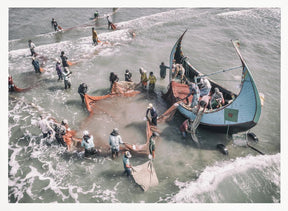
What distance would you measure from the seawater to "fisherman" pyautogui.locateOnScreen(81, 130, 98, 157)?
0.60 meters

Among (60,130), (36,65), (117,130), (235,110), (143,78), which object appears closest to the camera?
(117,130)

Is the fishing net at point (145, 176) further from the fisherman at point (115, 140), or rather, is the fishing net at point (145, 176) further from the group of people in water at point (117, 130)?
the fisherman at point (115, 140)

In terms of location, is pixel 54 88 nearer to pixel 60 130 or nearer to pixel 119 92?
pixel 119 92

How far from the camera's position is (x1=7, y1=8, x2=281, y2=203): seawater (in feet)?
32.3

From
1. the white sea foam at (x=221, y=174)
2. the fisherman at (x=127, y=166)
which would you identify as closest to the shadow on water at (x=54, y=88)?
the fisherman at (x=127, y=166)

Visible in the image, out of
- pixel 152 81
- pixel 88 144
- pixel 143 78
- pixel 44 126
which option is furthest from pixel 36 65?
pixel 88 144

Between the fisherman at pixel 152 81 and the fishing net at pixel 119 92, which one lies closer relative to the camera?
the fishing net at pixel 119 92

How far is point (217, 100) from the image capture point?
1228 centimetres

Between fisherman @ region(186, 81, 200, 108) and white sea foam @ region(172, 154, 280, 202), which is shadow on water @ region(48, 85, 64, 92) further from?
white sea foam @ region(172, 154, 280, 202)

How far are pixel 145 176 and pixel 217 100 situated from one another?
20.4 feet

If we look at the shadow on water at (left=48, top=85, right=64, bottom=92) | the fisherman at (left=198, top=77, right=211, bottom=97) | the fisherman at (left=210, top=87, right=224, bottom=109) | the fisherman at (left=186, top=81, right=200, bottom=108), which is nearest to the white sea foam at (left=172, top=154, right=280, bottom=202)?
the fisherman at (left=210, top=87, right=224, bottom=109)

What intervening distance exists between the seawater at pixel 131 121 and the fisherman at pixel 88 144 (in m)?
0.60

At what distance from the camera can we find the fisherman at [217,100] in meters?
12.3

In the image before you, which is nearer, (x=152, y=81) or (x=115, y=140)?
(x=115, y=140)
